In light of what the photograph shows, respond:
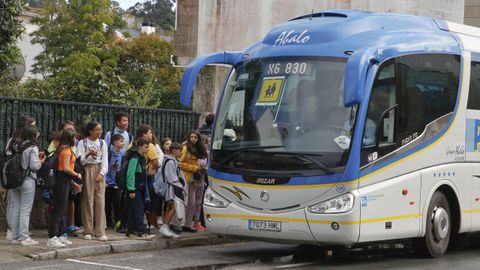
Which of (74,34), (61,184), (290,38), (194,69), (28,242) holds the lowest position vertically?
(28,242)

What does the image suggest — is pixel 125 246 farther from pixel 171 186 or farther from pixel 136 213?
pixel 171 186

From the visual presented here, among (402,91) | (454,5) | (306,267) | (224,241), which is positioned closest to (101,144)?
(224,241)

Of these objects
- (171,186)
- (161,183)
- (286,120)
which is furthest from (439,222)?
(161,183)

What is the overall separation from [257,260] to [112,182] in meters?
3.36

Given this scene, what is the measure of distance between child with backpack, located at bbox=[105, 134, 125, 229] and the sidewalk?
1.66 feet

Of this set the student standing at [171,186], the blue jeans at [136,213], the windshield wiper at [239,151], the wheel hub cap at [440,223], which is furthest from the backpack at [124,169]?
the wheel hub cap at [440,223]

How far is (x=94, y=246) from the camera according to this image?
44.0 feet

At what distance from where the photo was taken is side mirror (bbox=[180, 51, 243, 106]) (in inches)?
534

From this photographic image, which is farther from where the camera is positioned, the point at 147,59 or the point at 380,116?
the point at 147,59

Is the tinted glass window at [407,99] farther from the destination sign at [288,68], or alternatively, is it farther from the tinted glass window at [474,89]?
the destination sign at [288,68]

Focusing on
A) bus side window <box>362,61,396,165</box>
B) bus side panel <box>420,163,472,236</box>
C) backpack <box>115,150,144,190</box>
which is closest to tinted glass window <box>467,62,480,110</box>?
bus side panel <box>420,163,472,236</box>

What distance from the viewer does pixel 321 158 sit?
40.7ft

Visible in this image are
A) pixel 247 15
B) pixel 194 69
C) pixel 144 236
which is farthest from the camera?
pixel 247 15

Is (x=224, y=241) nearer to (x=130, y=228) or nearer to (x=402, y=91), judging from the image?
(x=130, y=228)
